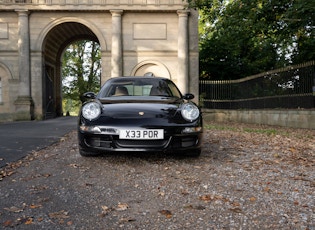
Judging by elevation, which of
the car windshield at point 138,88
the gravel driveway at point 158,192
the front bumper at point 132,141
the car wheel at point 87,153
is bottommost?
the gravel driveway at point 158,192

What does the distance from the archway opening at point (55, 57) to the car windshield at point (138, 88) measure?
1546 cm

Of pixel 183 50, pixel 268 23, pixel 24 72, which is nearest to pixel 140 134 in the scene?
pixel 268 23

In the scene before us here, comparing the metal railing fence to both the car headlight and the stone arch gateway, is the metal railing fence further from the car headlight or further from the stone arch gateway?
the car headlight

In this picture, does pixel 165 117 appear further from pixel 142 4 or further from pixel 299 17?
pixel 142 4

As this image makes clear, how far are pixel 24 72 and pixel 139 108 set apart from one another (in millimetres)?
16593

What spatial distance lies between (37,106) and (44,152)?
1457cm

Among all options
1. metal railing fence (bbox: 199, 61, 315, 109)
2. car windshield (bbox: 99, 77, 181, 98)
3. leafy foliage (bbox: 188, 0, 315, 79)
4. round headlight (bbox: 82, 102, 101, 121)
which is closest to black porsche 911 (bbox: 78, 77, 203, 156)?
round headlight (bbox: 82, 102, 101, 121)

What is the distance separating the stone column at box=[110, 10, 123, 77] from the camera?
1930 cm

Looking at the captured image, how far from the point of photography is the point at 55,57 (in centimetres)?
2447

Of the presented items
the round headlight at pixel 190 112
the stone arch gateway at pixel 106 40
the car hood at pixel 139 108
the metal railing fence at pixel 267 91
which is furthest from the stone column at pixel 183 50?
the round headlight at pixel 190 112

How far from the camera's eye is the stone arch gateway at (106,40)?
62.4 feet

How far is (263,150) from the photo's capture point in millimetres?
6094

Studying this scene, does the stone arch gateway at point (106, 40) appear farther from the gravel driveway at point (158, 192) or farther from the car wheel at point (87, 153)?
the gravel driveway at point (158, 192)

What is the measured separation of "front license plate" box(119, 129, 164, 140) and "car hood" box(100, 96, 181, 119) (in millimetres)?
220
